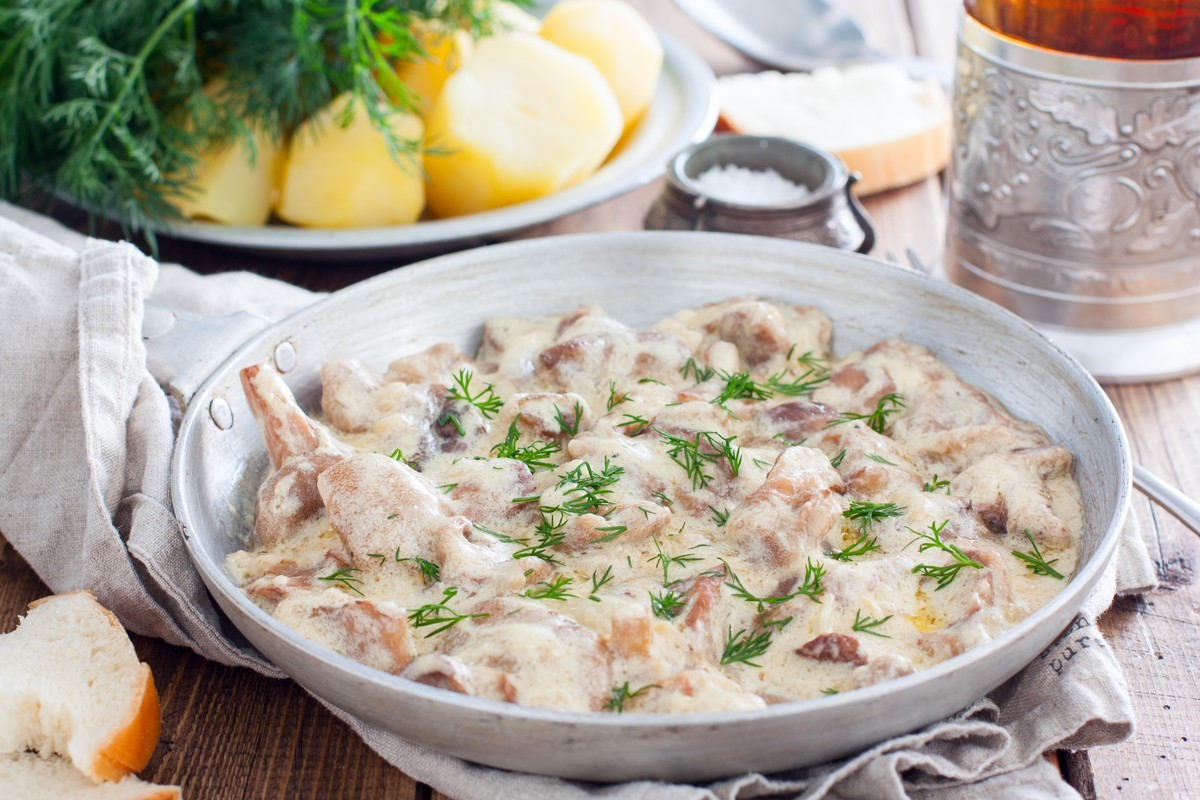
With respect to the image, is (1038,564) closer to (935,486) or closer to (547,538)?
(935,486)

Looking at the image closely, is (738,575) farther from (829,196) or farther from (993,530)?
(829,196)

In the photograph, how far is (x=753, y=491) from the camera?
251cm

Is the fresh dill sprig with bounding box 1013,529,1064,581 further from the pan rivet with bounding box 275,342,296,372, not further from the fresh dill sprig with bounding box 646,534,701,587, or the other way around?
the pan rivet with bounding box 275,342,296,372

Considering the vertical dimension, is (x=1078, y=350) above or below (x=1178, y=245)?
below

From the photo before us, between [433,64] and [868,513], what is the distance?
8.42 ft

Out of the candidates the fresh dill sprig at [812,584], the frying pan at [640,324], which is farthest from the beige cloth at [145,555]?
the fresh dill sprig at [812,584]

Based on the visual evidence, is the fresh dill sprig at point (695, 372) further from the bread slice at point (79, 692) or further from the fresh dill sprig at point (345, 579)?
the bread slice at point (79, 692)

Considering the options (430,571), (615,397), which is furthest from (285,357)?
(430,571)

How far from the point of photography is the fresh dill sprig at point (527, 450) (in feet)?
8.82

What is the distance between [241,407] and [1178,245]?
262cm

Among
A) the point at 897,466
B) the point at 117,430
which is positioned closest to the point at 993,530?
the point at 897,466

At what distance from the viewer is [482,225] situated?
4.03 m

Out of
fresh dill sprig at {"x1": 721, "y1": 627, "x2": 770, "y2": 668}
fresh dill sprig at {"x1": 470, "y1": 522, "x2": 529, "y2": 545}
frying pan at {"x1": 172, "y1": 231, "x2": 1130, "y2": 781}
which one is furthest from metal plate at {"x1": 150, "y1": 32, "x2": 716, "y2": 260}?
fresh dill sprig at {"x1": 721, "y1": 627, "x2": 770, "y2": 668}

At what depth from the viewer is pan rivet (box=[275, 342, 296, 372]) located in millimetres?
3055
